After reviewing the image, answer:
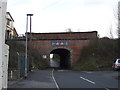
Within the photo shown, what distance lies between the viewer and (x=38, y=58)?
5647 centimetres

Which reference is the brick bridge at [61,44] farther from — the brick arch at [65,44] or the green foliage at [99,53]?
the green foliage at [99,53]

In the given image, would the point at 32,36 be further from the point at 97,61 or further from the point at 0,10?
the point at 0,10

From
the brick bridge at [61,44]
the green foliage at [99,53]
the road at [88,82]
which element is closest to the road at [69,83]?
the road at [88,82]

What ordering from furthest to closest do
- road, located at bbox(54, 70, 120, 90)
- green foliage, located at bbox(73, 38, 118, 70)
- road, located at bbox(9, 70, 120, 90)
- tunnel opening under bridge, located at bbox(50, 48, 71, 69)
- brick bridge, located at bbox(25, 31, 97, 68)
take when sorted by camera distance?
1. tunnel opening under bridge, located at bbox(50, 48, 71, 69)
2. brick bridge, located at bbox(25, 31, 97, 68)
3. green foliage, located at bbox(73, 38, 118, 70)
4. road, located at bbox(54, 70, 120, 90)
5. road, located at bbox(9, 70, 120, 90)

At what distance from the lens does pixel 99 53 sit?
5669cm

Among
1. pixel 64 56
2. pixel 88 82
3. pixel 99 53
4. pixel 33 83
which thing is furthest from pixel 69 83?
pixel 64 56

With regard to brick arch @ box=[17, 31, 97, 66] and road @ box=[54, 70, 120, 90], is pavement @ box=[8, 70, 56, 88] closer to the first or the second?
road @ box=[54, 70, 120, 90]

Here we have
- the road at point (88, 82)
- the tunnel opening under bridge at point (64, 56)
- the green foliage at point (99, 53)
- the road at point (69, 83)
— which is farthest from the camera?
the tunnel opening under bridge at point (64, 56)

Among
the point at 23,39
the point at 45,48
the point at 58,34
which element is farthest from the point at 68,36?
the point at 23,39

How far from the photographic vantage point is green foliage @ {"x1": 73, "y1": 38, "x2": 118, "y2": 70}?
53.5 metres

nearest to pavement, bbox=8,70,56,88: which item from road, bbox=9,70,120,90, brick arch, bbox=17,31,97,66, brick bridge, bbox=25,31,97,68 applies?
road, bbox=9,70,120,90

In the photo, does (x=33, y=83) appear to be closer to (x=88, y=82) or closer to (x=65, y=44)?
(x=88, y=82)

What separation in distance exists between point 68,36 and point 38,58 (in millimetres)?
9931

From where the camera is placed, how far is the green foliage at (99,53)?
5347 centimetres
